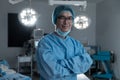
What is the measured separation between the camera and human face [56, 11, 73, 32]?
56.4 inches

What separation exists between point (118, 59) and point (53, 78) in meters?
4.62

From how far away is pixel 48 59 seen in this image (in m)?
1.37

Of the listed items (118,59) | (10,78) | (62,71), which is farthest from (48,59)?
(118,59)

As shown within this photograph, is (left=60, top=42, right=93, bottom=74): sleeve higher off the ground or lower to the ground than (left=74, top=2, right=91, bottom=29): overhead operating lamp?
lower

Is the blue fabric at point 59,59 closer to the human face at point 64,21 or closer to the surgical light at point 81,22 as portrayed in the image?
the human face at point 64,21

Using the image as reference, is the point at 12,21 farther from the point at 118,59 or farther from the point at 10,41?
the point at 118,59

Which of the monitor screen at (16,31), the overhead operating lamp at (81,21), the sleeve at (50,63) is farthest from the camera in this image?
the monitor screen at (16,31)

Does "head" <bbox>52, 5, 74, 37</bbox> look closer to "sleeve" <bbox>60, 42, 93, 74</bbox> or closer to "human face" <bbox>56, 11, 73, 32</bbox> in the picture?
"human face" <bbox>56, 11, 73, 32</bbox>

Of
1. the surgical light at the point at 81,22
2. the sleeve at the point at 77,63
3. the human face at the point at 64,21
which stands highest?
the surgical light at the point at 81,22

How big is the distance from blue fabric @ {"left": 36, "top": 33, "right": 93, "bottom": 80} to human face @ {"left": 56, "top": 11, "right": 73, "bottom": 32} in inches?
3.4

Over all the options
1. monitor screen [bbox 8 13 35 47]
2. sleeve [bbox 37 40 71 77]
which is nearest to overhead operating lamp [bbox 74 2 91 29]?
monitor screen [bbox 8 13 35 47]

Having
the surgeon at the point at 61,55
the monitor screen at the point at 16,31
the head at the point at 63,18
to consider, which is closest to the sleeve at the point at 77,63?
the surgeon at the point at 61,55

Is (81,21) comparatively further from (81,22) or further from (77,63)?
(77,63)

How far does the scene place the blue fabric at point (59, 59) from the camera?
4.50 feet
